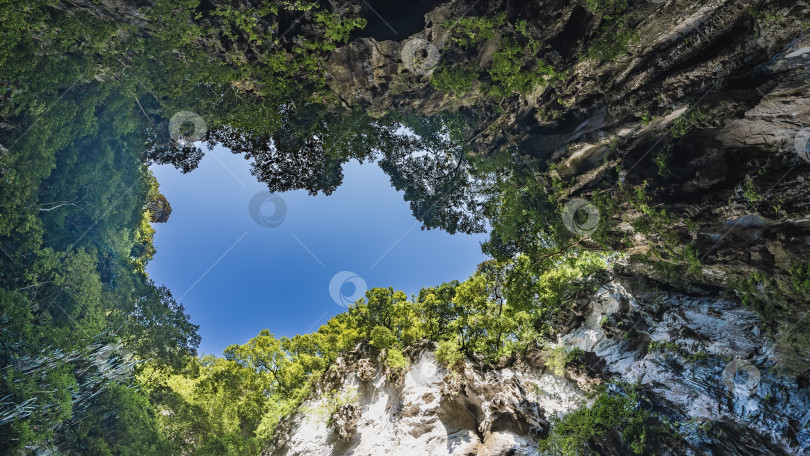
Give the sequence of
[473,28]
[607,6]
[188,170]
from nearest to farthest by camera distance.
A: [607,6] → [473,28] → [188,170]

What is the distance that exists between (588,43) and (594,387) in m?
11.2

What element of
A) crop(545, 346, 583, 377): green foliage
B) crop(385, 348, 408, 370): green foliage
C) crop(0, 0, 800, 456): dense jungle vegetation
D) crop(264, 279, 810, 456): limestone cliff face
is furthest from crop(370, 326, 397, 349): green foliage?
crop(545, 346, 583, 377): green foliage

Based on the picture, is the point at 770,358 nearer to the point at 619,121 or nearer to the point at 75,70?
the point at 619,121

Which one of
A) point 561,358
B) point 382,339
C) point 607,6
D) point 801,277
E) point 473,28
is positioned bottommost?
point 801,277

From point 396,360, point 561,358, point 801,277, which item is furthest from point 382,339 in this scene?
point 801,277

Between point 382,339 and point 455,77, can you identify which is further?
point 382,339

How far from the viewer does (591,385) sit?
12.3 metres

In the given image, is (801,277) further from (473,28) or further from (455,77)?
(455,77)

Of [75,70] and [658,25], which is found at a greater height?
[75,70]

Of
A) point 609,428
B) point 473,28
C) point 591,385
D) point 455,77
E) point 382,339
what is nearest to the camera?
point 609,428

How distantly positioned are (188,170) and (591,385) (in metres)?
19.8

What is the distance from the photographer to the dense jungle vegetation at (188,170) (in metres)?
11.6

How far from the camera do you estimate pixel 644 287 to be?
14312mm

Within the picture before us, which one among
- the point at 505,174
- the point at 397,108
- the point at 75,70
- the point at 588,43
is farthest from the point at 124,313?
the point at 588,43
